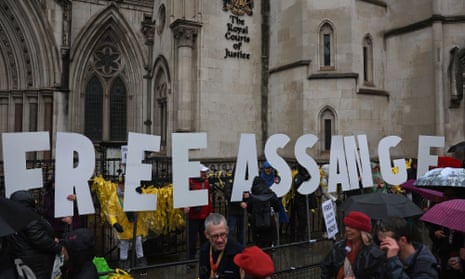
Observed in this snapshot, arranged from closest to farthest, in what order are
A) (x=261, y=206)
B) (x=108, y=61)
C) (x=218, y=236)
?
(x=218, y=236)
(x=261, y=206)
(x=108, y=61)

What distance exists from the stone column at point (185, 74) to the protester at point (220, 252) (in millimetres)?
9934

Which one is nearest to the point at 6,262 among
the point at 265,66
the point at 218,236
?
the point at 218,236

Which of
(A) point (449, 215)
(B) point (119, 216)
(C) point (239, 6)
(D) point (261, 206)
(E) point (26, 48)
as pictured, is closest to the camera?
(A) point (449, 215)

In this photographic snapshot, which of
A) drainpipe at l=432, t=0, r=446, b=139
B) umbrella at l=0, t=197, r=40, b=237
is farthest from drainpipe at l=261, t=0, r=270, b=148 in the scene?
umbrella at l=0, t=197, r=40, b=237

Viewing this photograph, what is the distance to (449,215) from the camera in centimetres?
357

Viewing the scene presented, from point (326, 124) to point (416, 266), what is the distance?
1061cm

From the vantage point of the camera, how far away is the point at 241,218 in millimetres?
7531

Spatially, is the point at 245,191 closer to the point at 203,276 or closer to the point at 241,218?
the point at 241,218

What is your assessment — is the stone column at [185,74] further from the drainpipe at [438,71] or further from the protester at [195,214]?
the drainpipe at [438,71]

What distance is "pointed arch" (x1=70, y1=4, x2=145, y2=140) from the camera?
19.0 metres

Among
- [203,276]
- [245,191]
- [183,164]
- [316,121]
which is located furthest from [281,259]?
[316,121]

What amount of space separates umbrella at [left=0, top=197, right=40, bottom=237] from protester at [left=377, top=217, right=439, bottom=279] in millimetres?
2752

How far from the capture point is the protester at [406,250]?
310 cm

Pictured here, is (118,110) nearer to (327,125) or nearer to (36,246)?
(327,125)
